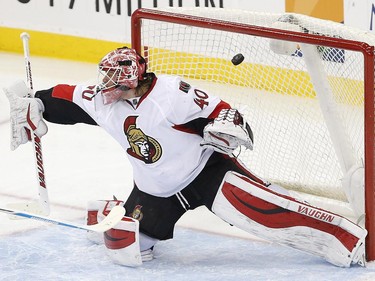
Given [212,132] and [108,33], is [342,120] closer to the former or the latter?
[212,132]

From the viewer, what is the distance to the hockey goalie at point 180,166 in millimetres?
3873

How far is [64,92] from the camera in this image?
4.08 metres

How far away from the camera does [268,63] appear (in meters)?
4.43

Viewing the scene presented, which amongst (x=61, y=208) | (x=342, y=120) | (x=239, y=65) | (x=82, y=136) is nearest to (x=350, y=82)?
(x=342, y=120)

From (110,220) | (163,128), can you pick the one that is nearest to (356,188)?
(163,128)

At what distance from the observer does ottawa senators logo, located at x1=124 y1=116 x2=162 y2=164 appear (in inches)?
154

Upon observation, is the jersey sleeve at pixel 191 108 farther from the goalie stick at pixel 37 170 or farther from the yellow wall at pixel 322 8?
the yellow wall at pixel 322 8

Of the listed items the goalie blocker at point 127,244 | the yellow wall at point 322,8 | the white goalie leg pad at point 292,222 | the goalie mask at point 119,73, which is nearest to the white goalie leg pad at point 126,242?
the goalie blocker at point 127,244

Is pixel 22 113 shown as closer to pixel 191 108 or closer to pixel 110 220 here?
pixel 110 220

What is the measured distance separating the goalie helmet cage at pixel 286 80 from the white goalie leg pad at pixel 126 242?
0.53 meters

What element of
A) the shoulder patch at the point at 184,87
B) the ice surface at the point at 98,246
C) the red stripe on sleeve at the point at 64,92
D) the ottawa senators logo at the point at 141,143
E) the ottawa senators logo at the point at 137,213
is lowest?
the ice surface at the point at 98,246

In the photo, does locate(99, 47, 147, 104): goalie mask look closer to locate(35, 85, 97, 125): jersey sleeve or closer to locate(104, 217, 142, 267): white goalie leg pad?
locate(35, 85, 97, 125): jersey sleeve

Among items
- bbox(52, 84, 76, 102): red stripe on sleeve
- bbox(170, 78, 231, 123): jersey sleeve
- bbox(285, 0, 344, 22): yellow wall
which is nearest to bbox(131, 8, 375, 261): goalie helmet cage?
bbox(170, 78, 231, 123): jersey sleeve

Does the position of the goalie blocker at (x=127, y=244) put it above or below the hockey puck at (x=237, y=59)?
below
